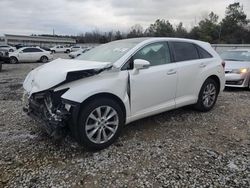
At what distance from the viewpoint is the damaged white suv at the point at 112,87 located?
11.2ft

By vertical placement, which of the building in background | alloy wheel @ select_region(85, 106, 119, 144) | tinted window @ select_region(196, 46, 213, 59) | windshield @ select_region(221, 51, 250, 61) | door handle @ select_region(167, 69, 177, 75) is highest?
the building in background

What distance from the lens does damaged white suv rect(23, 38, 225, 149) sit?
342 centimetres

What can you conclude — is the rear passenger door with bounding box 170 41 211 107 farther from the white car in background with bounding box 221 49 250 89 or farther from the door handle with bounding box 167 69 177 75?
the white car in background with bounding box 221 49 250 89

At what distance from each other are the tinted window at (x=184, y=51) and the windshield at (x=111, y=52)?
30.2 inches

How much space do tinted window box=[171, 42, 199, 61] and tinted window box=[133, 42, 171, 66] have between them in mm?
229

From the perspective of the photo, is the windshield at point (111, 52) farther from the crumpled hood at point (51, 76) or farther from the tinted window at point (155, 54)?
the crumpled hood at point (51, 76)

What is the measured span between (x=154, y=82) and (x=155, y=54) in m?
0.55

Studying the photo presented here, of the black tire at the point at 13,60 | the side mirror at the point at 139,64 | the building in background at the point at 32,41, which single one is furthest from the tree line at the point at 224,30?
the side mirror at the point at 139,64

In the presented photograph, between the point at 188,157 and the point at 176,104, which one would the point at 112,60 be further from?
the point at 188,157

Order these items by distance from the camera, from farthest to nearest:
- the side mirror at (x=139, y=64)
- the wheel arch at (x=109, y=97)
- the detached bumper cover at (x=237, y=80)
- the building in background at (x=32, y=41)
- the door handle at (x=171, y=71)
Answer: the building in background at (x=32, y=41), the detached bumper cover at (x=237, y=80), the door handle at (x=171, y=71), the side mirror at (x=139, y=64), the wheel arch at (x=109, y=97)

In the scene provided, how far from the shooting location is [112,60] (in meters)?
4.01

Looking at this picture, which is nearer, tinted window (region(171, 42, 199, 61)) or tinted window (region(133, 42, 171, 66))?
tinted window (region(133, 42, 171, 66))

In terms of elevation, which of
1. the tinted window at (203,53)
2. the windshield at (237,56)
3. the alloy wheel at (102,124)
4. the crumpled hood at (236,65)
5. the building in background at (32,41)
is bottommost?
the alloy wheel at (102,124)

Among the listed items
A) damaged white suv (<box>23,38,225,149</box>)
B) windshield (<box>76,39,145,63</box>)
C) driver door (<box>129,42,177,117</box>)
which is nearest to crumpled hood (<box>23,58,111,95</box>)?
damaged white suv (<box>23,38,225,149</box>)
